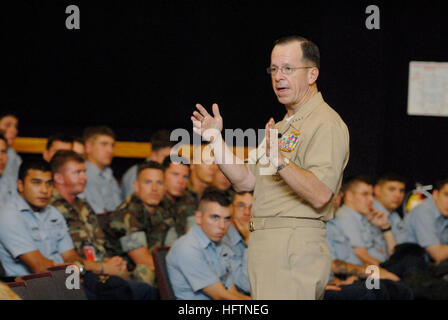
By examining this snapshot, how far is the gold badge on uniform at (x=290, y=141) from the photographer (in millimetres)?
2195

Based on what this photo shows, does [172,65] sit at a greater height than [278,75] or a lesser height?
greater

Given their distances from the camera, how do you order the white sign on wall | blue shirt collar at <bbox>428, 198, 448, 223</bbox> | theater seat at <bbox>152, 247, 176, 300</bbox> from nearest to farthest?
theater seat at <bbox>152, 247, 176, 300</bbox>, blue shirt collar at <bbox>428, 198, 448, 223</bbox>, the white sign on wall

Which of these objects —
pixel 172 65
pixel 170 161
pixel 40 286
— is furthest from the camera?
pixel 172 65

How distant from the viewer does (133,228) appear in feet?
13.4

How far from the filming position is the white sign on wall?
6.00 meters

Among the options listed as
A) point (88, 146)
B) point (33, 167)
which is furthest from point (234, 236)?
point (88, 146)

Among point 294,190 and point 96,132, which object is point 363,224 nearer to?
point 96,132

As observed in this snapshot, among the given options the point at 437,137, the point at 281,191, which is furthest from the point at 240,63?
the point at 281,191

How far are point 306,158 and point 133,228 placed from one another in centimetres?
210

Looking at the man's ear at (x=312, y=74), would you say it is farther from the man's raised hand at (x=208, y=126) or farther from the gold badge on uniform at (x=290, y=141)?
the man's raised hand at (x=208, y=126)

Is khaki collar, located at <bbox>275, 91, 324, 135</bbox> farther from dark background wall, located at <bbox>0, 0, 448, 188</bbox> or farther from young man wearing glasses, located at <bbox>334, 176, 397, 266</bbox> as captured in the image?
dark background wall, located at <bbox>0, 0, 448, 188</bbox>

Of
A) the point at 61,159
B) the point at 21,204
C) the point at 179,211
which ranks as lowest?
the point at 179,211

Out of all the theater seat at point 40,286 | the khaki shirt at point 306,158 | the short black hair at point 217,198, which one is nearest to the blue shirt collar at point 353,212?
the short black hair at point 217,198

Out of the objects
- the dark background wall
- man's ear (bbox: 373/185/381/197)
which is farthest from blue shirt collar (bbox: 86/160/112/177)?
man's ear (bbox: 373/185/381/197)
